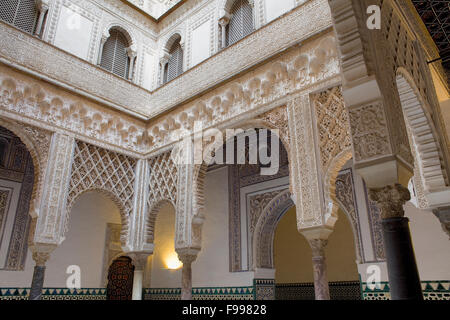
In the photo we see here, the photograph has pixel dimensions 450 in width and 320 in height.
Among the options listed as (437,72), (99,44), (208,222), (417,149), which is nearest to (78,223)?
(208,222)

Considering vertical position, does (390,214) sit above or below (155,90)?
below

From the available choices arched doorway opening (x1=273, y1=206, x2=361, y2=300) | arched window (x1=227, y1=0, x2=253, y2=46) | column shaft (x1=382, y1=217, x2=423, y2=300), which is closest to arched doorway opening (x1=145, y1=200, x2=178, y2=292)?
arched doorway opening (x1=273, y1=206, x2=361, y2=300)

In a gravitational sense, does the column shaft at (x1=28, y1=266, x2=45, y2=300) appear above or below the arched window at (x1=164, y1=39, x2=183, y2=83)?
below

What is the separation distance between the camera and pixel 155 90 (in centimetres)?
728

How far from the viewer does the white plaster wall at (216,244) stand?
23.6ft

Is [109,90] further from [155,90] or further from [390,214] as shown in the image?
[390,214]

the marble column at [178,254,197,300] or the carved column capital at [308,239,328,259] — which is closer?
the carved column capital at [308,239,328,259]

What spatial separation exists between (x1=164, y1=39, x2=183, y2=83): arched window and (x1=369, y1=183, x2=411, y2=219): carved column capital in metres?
5.44

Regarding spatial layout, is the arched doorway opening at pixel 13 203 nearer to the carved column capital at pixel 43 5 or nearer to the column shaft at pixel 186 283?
A: the carved column capital at pixel 43 5

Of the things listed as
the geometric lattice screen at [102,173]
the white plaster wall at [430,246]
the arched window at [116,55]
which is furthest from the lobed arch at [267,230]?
the arched window at [116,55]

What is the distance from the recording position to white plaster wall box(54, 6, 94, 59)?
6.47 metres

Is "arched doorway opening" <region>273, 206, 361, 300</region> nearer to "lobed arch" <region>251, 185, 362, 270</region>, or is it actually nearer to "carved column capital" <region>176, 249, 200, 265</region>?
"lobed arch" <region>251, 185, 362, 270</region>

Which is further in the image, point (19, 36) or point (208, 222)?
point (208, 222)

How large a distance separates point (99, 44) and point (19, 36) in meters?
1.60
